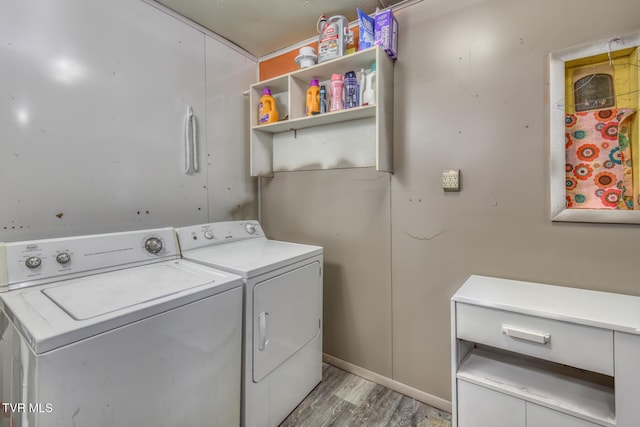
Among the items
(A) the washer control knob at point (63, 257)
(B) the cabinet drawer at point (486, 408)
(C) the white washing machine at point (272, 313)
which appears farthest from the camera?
(C) the white washing machine at point (272, 313)

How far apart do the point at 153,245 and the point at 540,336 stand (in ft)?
5.83

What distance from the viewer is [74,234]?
4.93ft

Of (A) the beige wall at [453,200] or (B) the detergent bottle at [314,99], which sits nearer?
(A) the beige wall at [453,200]

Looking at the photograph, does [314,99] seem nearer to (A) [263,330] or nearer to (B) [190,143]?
(B) [190,143]

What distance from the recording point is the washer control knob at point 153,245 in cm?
155

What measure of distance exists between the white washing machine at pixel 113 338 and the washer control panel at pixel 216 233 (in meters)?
0.26

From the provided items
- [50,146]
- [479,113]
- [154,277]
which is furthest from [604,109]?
[50,146]

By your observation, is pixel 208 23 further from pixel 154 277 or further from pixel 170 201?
pixel 154 277

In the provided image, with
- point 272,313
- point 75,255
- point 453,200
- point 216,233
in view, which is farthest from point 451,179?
point 75,255

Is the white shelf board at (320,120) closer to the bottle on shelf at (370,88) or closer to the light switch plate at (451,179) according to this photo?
the bottle on shelf at (370,88)

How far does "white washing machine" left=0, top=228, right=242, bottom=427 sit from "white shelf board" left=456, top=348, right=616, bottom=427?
1058 mm

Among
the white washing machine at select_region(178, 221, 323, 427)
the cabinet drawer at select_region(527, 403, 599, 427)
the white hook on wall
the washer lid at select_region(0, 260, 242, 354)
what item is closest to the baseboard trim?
the white washing machine at select_region(178, 221, 323, 427)

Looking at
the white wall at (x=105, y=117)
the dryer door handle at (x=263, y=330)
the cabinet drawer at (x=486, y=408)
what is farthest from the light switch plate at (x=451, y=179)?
the white wall at (x=105, y=117)

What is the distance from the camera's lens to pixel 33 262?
3.95ft
